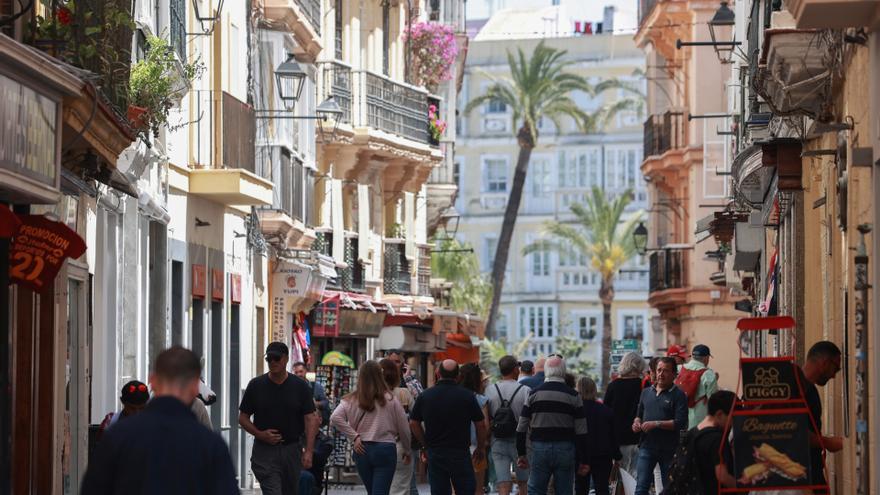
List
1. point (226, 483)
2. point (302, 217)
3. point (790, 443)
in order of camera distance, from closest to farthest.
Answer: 1. point (226, 483)
2. point (790, 443)
3. point (302, 217)

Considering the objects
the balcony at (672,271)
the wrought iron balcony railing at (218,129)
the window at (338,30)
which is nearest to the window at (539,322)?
the balcony at (672,271)

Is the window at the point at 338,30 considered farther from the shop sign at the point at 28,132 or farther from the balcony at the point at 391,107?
the shop sign at the point at 28,132

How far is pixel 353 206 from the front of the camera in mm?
43750

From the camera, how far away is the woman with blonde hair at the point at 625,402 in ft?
72.3

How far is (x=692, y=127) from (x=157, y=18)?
1244 inches

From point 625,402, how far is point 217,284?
8.96 meters

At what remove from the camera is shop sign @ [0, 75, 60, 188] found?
1311 cm

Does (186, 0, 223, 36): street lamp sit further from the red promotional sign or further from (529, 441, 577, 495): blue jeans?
the red promotional sign

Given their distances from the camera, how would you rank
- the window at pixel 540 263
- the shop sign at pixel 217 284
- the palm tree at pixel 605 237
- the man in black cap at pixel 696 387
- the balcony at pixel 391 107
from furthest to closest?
the window at pixel 540 263, the palm tree at pixel 605 237, the balcony at pixel 391 107, the shop sign at pixel 217 284, the man in black cap at pixel 696 387

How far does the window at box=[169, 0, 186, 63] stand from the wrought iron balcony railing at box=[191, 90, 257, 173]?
995mm

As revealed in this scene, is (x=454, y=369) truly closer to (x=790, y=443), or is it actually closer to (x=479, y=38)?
(x=790, y=443)

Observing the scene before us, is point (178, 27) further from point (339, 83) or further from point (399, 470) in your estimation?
point (339, 83)

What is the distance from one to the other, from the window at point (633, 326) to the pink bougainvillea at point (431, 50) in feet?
153

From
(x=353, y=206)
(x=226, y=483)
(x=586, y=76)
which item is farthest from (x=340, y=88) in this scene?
(x=586, y=76)
